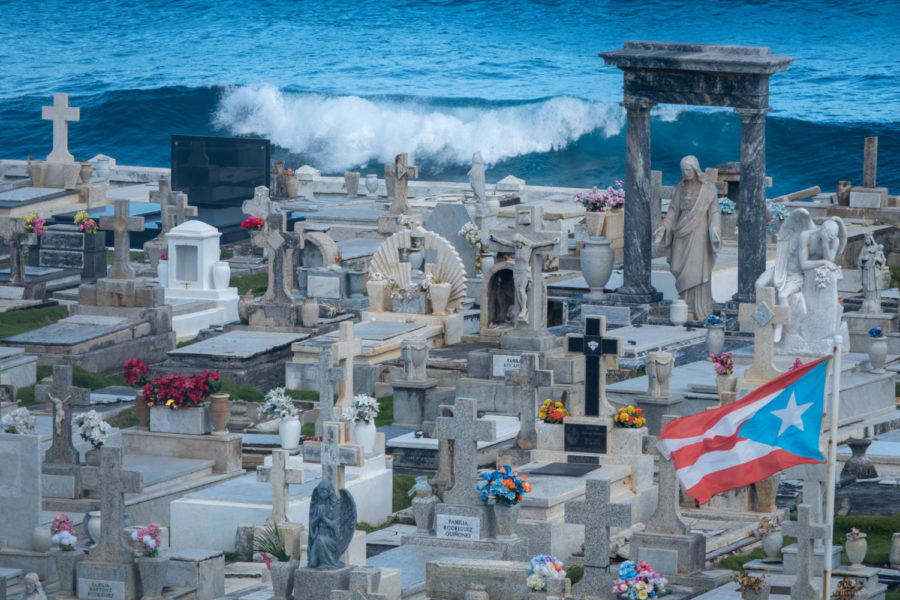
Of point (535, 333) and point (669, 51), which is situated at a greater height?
point (669, 51)

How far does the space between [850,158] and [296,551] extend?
185 ft

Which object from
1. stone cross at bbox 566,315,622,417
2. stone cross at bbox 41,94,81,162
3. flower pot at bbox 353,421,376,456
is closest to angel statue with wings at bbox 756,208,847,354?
stone cross at bbox 566,315,622,417

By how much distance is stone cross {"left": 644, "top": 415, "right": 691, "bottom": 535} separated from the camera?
1571cm

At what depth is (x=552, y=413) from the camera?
1877 centimetres

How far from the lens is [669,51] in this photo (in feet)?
80.9

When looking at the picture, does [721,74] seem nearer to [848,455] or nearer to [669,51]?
[669,51]

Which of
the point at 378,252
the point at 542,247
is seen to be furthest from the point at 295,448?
the point at 378,252

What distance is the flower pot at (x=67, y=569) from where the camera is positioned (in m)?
15.2

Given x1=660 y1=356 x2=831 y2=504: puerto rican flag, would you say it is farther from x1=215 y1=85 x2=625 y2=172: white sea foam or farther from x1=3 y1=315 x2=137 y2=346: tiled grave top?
x1=215 y1=85 x2=625 y2=172: white sea foam

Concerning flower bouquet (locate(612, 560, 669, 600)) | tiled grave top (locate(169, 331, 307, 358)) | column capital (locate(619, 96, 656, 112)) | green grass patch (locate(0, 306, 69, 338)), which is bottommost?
flower bouquet (locate(612, 560, 669, 600))

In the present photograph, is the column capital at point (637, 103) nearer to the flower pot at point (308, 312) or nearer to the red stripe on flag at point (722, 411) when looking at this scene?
the flower pot at point (308, 312)

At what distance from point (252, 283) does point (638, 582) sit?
1580 centimetres

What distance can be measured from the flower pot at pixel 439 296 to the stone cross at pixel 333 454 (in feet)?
21.3

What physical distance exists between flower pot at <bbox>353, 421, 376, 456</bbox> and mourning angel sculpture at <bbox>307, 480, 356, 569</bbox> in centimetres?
454
